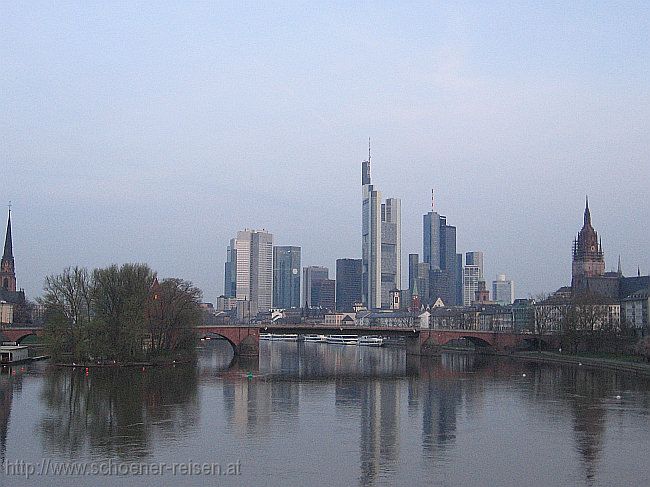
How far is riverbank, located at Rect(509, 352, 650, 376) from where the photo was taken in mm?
86000

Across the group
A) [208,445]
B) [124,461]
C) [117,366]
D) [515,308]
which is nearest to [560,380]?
[117,366]

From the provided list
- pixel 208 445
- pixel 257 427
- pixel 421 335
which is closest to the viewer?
pixel 208 445

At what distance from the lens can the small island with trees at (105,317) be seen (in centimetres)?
8394

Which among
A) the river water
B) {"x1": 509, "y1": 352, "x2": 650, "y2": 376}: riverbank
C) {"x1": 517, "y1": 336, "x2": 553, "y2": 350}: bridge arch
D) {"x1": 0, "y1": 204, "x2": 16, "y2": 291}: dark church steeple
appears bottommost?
the river water

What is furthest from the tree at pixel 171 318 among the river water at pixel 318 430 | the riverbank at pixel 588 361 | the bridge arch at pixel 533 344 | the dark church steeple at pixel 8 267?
the dark church steeple at pixel 8 267

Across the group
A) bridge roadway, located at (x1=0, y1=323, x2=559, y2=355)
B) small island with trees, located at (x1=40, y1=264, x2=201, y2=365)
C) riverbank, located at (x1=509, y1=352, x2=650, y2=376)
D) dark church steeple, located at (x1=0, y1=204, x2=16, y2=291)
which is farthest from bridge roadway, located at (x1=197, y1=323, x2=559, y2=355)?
dark church steeple, located at (x1=0, y1=204, x2=16, y2=291)

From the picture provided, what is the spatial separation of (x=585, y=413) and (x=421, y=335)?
250 feet

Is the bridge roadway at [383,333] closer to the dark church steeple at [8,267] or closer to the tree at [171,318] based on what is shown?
the tree at [171,318]

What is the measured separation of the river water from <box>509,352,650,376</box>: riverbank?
557 cm

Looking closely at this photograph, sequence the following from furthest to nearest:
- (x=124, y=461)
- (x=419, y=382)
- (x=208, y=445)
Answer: (x=419, y=382)
(x=208, y=445)
(x=124, y=461)

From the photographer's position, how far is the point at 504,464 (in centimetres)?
3741

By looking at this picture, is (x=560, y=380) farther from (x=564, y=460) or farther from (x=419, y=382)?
(x=564, y=460)

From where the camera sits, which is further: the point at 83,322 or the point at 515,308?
the point at 515,308

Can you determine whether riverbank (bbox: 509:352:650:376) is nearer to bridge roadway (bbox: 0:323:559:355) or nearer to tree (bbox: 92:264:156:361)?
bridge roadway (bbox: 0:323:559:355)
